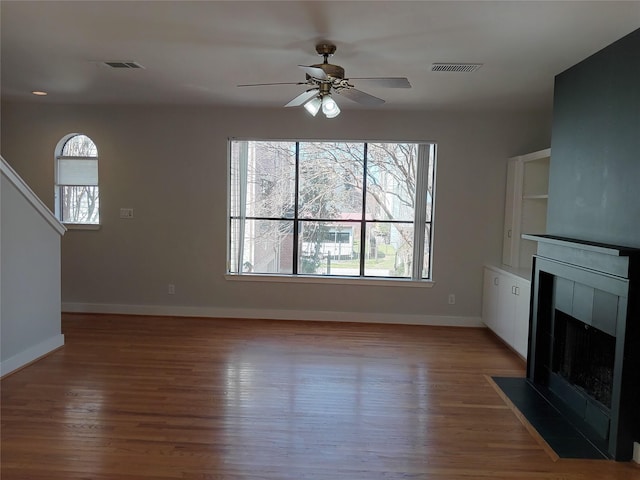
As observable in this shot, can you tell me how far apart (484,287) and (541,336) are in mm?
1777

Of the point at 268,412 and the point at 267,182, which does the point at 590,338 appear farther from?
the point at 267,182

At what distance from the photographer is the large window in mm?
5551

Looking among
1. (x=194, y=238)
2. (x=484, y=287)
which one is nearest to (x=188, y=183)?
(x=194, y=238)

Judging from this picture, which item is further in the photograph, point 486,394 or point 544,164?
point 544,164

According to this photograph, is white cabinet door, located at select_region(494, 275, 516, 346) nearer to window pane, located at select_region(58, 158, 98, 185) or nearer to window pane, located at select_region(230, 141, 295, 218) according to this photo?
window pane, located at select_region(230, 141, 295, 218)

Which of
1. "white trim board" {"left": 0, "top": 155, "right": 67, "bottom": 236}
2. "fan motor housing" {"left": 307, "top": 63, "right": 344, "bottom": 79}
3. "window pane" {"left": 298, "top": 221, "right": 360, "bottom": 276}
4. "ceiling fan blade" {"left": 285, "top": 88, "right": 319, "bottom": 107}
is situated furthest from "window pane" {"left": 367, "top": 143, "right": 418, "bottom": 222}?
"white trim board" {"left": 0, "top": 155, "right": 67, "bottom": 236}

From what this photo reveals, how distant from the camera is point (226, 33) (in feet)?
9.66

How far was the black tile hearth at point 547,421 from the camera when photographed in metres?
2.63

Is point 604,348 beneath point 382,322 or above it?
above

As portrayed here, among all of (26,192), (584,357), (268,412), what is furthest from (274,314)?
(584,357)

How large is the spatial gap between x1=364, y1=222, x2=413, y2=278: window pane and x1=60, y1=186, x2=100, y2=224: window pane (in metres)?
3.56

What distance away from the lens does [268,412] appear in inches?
120

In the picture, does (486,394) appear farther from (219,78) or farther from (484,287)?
(219,78)

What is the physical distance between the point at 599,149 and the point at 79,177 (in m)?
5.67
